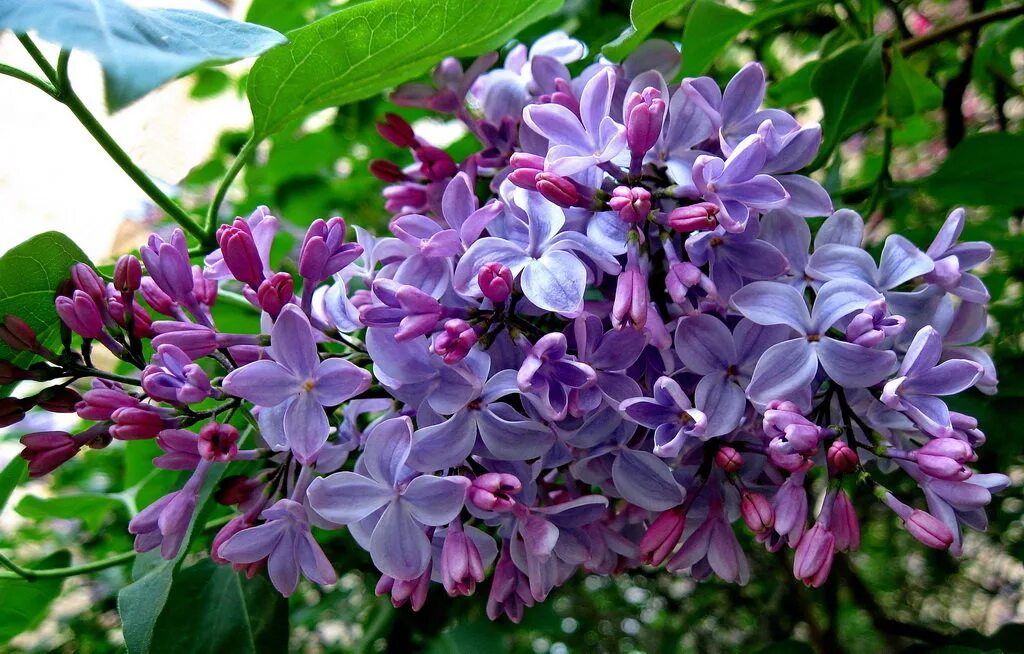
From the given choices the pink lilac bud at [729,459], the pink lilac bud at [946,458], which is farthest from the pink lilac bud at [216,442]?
the pink lilac bud at [946,458]

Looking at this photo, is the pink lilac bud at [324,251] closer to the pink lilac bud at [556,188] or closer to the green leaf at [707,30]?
the pink lilac bud at [556,188]

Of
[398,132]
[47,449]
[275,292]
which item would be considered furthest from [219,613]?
[398,132]

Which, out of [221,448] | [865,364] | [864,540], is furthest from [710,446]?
[864,540]

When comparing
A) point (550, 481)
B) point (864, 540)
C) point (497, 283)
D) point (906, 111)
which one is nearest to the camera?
point (497, 283)

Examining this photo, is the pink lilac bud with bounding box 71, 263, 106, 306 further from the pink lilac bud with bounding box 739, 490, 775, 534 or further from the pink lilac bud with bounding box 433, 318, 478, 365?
the pink lilac bud with bounding box 739, 490, 775, 534

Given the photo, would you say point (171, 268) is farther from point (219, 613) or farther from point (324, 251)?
point (219, 613)

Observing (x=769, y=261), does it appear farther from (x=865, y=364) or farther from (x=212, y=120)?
(x=212, y=120)
